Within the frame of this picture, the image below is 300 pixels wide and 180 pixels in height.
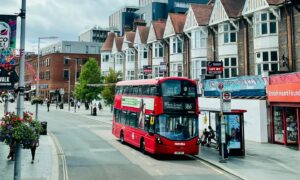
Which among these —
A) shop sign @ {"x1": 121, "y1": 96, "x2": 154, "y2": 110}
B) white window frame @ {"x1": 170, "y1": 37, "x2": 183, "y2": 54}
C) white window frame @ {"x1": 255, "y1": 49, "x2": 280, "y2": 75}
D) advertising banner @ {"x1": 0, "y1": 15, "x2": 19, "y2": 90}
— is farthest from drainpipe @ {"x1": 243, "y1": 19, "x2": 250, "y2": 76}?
advertising banner @ {"x1": 0, "y1": 15, "x2": 19, "y2": 90}

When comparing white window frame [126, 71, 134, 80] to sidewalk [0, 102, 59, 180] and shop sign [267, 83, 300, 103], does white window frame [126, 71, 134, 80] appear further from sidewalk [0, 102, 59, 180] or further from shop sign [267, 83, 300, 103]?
sidewalk [0, 102, 59, 180]

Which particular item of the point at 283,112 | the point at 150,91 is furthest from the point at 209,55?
the point at 150,91

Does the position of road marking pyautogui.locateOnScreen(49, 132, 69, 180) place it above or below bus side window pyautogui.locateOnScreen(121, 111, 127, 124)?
below

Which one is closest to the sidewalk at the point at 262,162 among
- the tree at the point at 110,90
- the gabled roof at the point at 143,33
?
the tree at the point at 110,90

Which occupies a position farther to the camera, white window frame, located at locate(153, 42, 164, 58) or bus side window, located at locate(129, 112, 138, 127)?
white window frame, located at locate(153, 42, 164, 58)

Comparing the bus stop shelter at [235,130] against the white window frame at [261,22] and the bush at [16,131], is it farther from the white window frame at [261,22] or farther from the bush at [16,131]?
the bush at [16,131]

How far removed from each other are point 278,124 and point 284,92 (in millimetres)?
3037

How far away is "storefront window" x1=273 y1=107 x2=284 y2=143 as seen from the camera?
2524cm

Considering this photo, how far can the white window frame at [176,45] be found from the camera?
4276 cm

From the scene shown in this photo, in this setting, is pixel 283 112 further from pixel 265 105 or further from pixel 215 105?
pixel 215 105

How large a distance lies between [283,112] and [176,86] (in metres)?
9.53

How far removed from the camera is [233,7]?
34.6 m

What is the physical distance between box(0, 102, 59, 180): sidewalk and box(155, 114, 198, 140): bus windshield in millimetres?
5683

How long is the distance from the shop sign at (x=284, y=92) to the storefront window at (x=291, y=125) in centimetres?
119
